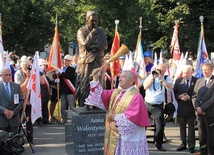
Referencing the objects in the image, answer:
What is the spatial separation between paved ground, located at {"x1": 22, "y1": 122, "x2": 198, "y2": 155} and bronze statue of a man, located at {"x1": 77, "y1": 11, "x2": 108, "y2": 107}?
168cm

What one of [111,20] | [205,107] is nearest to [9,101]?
[205,107]

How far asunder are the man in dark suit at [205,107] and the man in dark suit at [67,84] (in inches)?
178

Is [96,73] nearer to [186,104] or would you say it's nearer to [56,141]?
[186,104]


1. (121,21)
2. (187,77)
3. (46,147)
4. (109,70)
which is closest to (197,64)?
(109,70)

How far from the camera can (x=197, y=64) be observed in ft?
41.1

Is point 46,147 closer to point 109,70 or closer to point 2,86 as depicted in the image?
point 2,86

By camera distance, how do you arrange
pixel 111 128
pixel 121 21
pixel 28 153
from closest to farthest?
1. pixel 111 128
2. pixel 28 153
3. pixel 121 21

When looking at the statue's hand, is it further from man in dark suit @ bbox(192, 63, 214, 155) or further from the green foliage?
the green foliage

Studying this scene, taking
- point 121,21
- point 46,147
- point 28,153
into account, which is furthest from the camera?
point 121,21

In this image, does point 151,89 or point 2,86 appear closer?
point 2,86

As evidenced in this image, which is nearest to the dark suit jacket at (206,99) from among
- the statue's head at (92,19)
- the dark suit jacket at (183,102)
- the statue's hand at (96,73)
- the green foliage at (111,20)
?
the dark suit jacket at (183,102)

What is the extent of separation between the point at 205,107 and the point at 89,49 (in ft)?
8.36

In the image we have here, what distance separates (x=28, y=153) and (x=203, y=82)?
3.93 meters

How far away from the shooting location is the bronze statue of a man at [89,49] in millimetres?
7691
